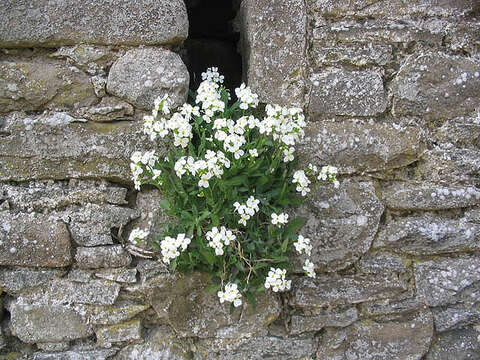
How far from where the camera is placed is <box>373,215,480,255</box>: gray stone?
2.16 m

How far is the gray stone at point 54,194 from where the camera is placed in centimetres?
202

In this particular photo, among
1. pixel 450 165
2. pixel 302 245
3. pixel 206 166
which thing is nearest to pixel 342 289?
pixel 302 245

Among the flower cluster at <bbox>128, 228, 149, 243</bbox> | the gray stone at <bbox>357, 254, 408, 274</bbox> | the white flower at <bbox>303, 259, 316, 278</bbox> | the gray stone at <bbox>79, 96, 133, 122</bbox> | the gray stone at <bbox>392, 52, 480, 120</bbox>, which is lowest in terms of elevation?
the gray stone at <bbox>357, 254, 408, 274</bbox>

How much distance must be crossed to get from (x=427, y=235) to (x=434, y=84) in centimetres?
70

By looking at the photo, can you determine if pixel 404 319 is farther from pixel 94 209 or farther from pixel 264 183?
pixel 94 209

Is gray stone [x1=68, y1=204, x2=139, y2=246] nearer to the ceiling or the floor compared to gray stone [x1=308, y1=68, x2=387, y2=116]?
nearer to the floor

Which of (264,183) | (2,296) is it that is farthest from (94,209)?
(264,183)

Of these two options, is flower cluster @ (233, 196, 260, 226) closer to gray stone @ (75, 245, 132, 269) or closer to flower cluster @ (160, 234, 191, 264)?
flower cluster @ (160, 234, 191, 264)

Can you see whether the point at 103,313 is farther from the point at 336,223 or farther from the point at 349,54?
the point at 349,54

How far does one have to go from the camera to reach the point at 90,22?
1.99m

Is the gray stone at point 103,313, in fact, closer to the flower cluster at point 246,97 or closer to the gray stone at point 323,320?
the gray stone at point 323,320

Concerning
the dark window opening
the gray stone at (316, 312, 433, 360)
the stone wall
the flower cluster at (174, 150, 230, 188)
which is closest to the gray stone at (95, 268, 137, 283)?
the stone wall

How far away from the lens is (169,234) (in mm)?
1957

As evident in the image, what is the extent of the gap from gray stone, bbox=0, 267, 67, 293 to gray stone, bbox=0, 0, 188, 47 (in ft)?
3.19
